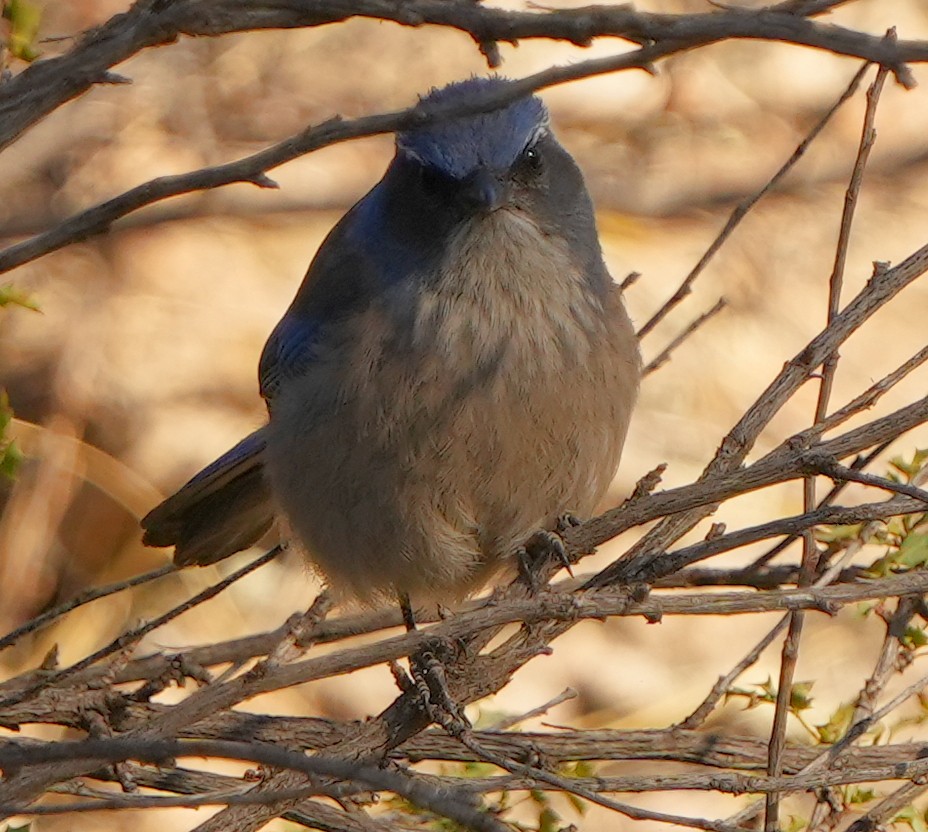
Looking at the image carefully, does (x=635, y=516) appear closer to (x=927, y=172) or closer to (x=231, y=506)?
(x=231, y=506)

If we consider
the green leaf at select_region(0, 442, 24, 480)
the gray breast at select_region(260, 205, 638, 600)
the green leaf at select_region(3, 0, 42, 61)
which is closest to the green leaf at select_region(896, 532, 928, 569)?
the gray breast at select_region(260, 205, 638, 600)

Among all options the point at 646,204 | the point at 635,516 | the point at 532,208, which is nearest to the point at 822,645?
the point at 646,204

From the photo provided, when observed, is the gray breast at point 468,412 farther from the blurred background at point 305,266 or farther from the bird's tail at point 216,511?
the blurred background at point 305,266

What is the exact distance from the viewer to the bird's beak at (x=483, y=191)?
3957 millimetres

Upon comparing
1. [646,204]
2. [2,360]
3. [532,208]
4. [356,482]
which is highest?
[646,204]

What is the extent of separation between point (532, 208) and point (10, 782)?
1992 mm

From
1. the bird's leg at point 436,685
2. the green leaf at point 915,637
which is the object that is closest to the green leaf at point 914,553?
the green leaf at point 915,637

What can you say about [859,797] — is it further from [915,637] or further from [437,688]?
[437,688]

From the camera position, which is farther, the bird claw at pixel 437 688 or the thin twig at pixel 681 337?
the thin twig at pixel 681 337

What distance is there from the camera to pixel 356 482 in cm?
417

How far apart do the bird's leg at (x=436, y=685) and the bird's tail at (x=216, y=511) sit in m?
1.44

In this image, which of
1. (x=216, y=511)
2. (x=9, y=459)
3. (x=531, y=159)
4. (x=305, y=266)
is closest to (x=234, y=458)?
(x=216, y=511)

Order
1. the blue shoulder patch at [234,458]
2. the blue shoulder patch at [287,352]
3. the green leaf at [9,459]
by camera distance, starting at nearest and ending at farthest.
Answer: the green leaf at [9,459] < the blue shoulder patch at [287,352] < the blue shoulder patch at [234,458]

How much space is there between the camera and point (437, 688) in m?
3.47
